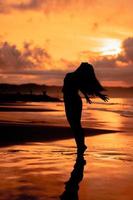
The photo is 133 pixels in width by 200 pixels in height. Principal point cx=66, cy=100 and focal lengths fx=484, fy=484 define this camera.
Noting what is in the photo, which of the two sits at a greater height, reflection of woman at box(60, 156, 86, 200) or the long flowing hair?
the long flowing hair

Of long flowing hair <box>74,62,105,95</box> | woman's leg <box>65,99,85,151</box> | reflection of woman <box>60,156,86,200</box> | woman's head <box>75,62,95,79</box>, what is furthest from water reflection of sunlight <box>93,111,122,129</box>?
reflection of woman <box>60,156,86,200</box>

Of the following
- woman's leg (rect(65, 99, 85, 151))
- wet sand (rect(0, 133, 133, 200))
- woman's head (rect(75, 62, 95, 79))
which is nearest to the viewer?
wet sand (rect(0, 133, 133, 200))

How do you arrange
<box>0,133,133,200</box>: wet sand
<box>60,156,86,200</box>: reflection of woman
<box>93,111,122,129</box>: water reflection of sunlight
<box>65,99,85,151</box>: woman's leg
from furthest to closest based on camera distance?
<box>93,111,122,129</box>: water reflection of sunlight
<box>65,99,85,151</box>: woman's leg
<box>0,133,133,200</box>: wet sand
<box>60,156,86,200</box>: reflection of woman

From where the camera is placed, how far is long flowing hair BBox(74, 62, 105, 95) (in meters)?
12.0

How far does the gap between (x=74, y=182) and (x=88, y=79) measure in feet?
13.7

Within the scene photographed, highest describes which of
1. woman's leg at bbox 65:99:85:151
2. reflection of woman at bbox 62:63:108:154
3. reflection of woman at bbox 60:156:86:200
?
reflection of woman at bbox 62:63:108:154

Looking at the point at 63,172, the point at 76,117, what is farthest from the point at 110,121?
the point at 63,172

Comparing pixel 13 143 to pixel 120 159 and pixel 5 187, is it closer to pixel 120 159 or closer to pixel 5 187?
pixel 120 159

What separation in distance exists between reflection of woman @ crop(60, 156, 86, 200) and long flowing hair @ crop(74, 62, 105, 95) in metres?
2.03

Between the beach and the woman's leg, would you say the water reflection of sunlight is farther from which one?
the woman's leg

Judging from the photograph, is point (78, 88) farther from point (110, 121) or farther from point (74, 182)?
point (110, 121)

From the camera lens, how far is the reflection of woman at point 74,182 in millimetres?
7234

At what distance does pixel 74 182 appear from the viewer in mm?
8391

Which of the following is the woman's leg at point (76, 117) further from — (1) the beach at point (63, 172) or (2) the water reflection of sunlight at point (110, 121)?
(2) the water reflection of sunlight at point (110, 121)
